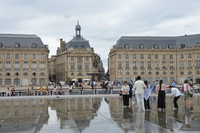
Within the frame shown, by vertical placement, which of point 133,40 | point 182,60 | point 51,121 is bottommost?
point 51,121

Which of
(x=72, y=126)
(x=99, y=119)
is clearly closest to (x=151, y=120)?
(x=99, y=119)

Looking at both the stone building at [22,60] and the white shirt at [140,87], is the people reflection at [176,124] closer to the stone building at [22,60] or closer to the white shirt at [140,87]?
the white shirt at [140,87]

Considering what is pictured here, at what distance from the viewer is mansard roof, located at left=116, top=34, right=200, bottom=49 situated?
8850 cm

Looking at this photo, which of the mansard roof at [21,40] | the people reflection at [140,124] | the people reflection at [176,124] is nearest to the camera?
the people reflection at [140,124]

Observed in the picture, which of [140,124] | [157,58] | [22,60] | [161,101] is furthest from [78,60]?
[140,124]

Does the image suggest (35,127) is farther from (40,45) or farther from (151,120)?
(40,45)

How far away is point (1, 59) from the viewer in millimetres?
79625

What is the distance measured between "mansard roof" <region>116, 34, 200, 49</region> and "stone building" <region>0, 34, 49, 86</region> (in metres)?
23.6

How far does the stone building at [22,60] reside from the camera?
79.8 metres

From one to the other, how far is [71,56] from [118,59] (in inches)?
597

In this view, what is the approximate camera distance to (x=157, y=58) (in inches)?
3511

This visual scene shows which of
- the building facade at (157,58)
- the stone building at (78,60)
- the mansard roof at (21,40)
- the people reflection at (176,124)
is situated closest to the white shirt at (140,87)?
the people reflection at (176,124)

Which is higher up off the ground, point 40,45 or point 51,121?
point 40,45

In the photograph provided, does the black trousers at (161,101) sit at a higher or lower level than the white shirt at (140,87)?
lower
